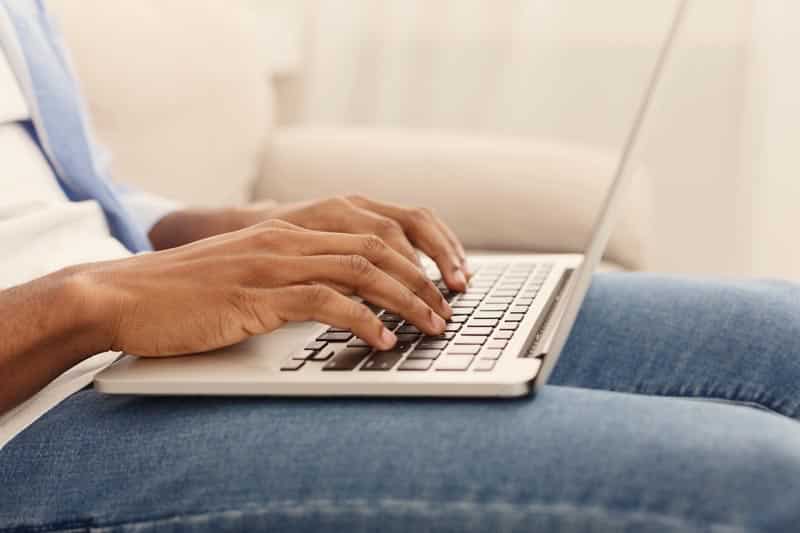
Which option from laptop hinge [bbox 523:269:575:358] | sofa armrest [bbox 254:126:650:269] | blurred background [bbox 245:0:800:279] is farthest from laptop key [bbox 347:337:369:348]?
blurred background [bbox 245:0:800:279]

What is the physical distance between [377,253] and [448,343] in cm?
8

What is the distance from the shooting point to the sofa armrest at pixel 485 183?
149 cm

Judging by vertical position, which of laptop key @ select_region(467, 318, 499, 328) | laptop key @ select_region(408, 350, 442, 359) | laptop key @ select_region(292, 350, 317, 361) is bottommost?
laptop key @ select_region(467, 318, 499, 328)

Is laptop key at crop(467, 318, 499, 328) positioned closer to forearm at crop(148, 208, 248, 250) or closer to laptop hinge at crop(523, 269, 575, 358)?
laptop hinge at crop(523, 269, 575, 358)

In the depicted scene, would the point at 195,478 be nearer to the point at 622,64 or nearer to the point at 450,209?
the point at 450,209

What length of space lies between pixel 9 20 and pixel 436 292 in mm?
504

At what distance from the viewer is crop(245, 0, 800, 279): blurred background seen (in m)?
2.03

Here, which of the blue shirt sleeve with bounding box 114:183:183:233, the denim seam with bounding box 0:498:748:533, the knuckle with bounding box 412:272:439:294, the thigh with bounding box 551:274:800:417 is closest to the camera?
the denim seam with bounding box 0:498:748:533

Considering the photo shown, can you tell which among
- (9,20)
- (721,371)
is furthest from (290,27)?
(721,371)

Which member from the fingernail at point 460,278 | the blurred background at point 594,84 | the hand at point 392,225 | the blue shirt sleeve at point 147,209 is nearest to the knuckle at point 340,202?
the hand at point 392,225

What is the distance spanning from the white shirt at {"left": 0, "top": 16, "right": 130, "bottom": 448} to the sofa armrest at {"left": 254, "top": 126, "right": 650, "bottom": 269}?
22.7 inches

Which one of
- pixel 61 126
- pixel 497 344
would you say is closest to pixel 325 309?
pixel 497 344

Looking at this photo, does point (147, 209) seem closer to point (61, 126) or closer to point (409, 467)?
point (61, 126)

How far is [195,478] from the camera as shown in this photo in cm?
64
